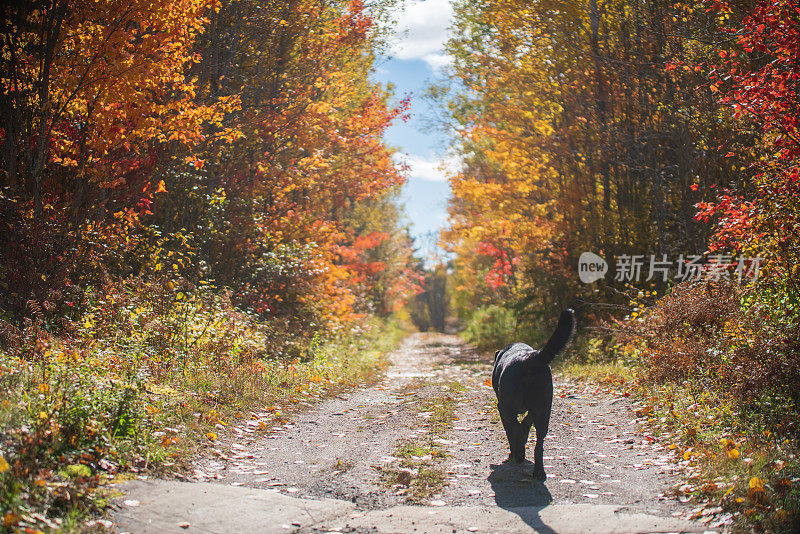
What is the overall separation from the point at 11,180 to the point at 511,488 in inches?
318

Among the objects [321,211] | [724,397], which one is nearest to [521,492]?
[724,397]

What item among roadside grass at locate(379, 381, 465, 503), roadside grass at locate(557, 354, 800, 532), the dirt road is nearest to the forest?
roadside grass at locate(557, 354, 800, 532)

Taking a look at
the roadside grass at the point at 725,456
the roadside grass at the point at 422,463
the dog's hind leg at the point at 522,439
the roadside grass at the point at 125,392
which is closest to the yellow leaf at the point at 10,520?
the roadside grass at the point at 125,392

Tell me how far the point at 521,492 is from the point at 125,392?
12.3ft

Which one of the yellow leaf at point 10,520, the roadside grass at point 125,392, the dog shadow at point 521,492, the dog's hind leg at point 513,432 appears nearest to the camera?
the yellow leaf at point 10,520

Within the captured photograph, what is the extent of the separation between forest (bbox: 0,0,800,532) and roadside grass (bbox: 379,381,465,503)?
204cm

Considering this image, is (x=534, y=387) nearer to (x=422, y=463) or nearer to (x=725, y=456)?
(x=422, y=463)

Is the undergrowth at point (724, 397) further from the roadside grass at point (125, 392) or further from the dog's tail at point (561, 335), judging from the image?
the roadside grass at point (125, 392)

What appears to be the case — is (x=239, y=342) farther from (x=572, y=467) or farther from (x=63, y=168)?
(x=572, y=467)

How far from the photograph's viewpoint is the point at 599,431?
7.98 m

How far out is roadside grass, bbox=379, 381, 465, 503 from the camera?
5.50 metres

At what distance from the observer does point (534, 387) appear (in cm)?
594

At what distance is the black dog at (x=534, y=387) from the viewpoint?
18.7 feet

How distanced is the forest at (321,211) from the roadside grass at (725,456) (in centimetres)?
3
